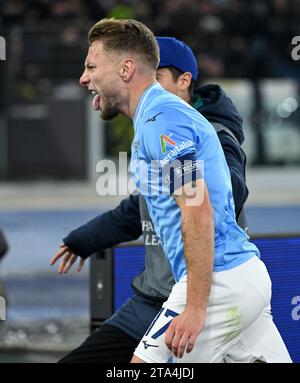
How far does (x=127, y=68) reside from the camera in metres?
4.25

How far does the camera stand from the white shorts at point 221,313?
4047 mm

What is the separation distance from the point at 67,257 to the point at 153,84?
4.85ft

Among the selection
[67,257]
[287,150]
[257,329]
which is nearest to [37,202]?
[287,150]

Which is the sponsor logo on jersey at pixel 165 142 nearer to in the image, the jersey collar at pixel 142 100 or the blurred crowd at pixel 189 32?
the jersey collar at pixel 142 100

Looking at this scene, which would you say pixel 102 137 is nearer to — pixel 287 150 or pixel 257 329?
pixel 287 150

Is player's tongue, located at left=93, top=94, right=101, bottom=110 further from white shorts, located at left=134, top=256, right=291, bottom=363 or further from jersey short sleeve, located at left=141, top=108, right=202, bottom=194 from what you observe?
white shorts, located at left=134, top=256, right=291, bottom=363

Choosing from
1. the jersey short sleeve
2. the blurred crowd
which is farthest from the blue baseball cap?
the blurred crowd

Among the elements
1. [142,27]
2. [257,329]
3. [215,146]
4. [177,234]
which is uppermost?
[142,27]

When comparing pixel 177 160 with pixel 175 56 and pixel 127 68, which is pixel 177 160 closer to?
pixel 127 68

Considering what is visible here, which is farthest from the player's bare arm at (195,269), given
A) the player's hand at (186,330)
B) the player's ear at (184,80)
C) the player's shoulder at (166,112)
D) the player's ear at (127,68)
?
the player's ear at (184,80)

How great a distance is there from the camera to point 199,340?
13.3ft

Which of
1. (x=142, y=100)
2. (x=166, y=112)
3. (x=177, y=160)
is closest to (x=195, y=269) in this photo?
(x=177, y=160)

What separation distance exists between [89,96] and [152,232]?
16.7m

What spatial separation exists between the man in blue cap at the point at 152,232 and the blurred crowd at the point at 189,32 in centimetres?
1610
